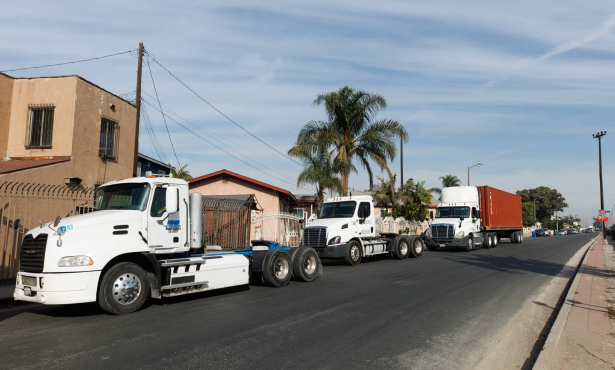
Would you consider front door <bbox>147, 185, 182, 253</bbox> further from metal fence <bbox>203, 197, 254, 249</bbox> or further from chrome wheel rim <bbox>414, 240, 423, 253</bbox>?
chrome wheel rim <bbox>414, 240, 423, 253</bbox>

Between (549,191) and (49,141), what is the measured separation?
364 ft

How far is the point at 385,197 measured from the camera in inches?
1683

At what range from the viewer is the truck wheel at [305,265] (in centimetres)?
1198

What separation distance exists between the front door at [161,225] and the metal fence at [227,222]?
920 centimetres

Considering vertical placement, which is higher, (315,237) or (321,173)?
(321,173)

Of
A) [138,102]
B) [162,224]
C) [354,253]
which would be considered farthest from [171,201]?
[138,102]

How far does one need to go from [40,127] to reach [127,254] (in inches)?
411

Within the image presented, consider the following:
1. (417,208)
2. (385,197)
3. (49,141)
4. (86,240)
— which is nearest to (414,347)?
(86,240)

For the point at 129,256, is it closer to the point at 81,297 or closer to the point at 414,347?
the point at 81,297

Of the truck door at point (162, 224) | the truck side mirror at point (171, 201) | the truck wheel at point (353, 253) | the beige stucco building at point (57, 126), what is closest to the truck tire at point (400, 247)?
the truck wheel at point (353, 253)

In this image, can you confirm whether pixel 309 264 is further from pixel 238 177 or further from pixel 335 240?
pixel 238 177

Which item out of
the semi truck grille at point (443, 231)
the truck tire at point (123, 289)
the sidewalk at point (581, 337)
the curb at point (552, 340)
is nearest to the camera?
the curb at point (552, 340)

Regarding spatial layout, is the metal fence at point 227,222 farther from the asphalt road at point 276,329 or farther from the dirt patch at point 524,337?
the dirt patch at point 524,337

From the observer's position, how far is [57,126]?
15789 millimetres
